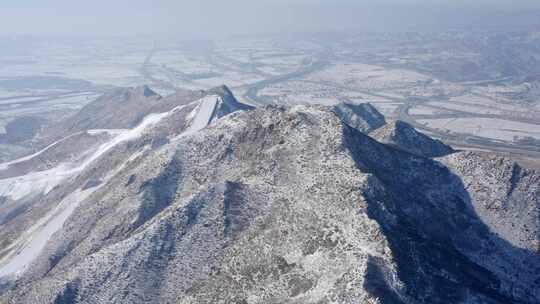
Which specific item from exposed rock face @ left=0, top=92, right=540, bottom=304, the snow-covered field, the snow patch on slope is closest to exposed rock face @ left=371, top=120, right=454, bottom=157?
exposed rock face @ left=0, top=92, right=540, bottom=304

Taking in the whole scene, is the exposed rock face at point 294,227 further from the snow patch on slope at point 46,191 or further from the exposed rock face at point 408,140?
the exposed rock face at point 408,140

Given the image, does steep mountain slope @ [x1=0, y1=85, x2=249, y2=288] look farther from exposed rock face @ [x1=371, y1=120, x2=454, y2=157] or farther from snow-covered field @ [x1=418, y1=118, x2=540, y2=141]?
snow-covered field @ [x1=418, y1=118, x2=540, y2=141]

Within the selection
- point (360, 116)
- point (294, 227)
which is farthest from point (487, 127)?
point (294, 227)

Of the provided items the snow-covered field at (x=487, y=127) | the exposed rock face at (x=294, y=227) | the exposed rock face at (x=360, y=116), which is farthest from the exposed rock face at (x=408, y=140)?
the snow-covered field at (x=487, y=127)

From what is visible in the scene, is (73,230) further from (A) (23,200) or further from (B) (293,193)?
(A) (23,200)

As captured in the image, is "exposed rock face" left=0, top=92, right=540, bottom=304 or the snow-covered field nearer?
"exposed rock face" left=0, top=92, right=540, bottom=304

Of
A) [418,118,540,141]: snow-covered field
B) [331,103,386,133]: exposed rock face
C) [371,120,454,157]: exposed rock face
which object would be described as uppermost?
[371,120,454,157]: exposed rock face

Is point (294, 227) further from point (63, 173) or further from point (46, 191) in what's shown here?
point (63, 173)
